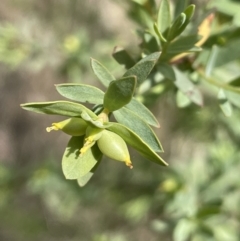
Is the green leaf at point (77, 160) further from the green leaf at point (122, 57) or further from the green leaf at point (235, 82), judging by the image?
the green leaf at point (235, 82)

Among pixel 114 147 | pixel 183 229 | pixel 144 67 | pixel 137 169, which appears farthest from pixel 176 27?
pixel 137 169

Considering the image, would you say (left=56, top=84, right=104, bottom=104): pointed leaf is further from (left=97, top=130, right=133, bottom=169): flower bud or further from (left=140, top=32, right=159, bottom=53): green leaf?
(left=140, top=32, right=159, bottom=53): green leaf

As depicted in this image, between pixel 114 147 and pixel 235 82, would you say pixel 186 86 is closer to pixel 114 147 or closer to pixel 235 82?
pixel 235 82

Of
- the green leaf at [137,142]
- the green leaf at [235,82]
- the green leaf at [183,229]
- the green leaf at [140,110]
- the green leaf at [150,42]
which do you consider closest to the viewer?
the green leaf at [137,142]

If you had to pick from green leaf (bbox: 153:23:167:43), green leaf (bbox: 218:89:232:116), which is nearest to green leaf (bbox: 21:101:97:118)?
green leaf (bbox: 153:23:167:43)

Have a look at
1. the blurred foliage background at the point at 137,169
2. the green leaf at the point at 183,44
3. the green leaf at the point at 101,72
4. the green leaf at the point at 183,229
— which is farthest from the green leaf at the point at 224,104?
the green leaf at the point at 183,229

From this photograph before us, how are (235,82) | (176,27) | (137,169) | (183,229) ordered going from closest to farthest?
(176,27) → (235,82) → (183,229) → (137,169)
